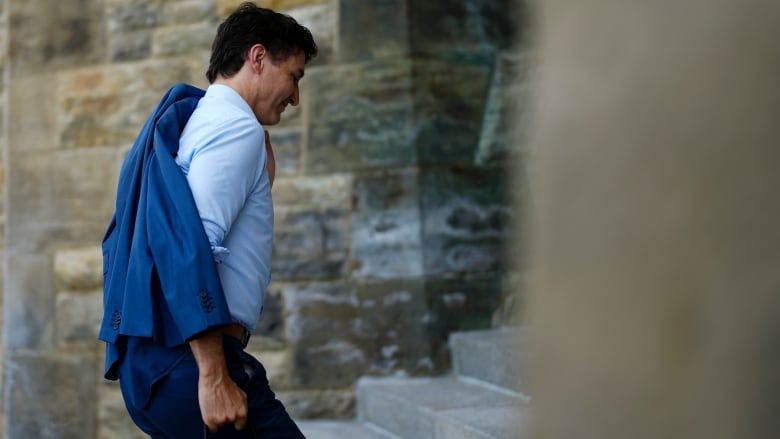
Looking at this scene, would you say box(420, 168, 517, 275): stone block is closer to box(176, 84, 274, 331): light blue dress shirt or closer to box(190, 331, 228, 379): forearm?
box(176, 84, 274, 331): light blue dress shirt

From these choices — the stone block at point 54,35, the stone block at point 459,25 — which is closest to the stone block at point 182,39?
the stone block at point 54,35

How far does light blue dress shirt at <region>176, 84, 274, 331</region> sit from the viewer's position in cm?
192

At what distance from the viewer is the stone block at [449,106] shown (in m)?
Answer: 4.17

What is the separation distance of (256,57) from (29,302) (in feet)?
9.65

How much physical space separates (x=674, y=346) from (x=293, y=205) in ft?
10.8

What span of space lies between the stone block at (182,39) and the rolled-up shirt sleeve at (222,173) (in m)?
2.48

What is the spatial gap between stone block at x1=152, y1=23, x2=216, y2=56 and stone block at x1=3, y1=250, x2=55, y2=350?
1091mm

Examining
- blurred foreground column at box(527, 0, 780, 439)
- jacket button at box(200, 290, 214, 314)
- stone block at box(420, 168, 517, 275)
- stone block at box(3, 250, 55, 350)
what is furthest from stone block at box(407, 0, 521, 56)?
blurred foreground column at box(527, 0, 780, 439)

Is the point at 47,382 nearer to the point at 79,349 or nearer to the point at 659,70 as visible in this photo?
the point at 79,349

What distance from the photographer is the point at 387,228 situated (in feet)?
13.6

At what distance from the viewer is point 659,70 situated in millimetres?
984

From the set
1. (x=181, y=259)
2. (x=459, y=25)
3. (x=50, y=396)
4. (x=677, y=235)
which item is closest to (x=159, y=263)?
(x=181, y=259)

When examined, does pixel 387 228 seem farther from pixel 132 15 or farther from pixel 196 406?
pixel 196 406

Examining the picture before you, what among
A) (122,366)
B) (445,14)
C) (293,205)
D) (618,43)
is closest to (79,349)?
(293,205)
